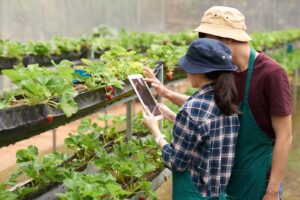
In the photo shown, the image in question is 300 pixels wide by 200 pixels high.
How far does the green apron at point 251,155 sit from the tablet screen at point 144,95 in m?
0.50

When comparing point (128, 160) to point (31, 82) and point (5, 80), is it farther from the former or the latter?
point (5, 80)

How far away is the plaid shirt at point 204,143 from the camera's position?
2.13 m

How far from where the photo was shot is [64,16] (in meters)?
8.91

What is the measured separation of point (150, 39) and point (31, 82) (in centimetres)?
539

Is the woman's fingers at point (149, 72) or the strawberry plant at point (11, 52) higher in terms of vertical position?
the woman's fingers at point (149, 72)

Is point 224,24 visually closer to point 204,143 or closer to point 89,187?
point 204,143

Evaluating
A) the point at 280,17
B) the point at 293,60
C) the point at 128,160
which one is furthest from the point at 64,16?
the point at 280,17

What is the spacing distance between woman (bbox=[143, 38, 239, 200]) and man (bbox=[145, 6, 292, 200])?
0.10 metres

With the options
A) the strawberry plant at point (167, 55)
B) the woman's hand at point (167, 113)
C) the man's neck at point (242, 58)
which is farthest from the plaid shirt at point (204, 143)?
the strawberry plant at point (167, 55)

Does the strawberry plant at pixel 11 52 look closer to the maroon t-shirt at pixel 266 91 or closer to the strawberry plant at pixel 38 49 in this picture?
the strawberry plant at pixel 38 49

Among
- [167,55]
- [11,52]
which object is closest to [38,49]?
[11,52]

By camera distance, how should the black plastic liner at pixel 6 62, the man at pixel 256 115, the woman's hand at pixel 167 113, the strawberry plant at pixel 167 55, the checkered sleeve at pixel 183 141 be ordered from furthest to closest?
the black plastic liner at pixel 6 62 < the strawberry plant at pixel 167 55 < the woman's hand at pixel 167 113 < the man at pixel 256 115 < the checkered sleeve at pixel 183 141

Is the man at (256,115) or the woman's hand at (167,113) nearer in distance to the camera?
the man at (256,115)

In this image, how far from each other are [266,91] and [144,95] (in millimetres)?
668
